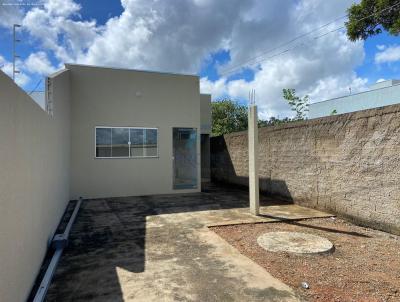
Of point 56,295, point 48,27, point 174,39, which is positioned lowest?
point 56,295

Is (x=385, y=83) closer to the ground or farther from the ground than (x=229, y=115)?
farther from the ground

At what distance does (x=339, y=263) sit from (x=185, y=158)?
23.8ft

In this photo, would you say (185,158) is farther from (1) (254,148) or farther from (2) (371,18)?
(2) (371,18)

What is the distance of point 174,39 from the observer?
34.7 feet

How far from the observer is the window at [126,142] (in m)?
9.70

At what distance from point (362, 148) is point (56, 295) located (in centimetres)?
562

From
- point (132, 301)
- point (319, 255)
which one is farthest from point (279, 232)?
point (132, 301)

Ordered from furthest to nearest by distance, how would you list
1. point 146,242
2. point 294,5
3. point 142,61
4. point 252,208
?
point 142,61, point 294,5, point 252,208, point 146,242

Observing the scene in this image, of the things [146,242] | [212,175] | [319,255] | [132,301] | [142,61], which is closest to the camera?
[132,301]


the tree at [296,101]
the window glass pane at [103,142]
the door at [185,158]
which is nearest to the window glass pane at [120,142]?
the window glass pane at [103,142]

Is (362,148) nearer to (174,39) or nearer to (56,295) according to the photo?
(56,295)

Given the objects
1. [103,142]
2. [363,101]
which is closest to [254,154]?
[103,142]

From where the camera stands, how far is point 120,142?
32.5ft

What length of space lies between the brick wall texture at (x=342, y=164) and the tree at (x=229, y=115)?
17.7 metres
